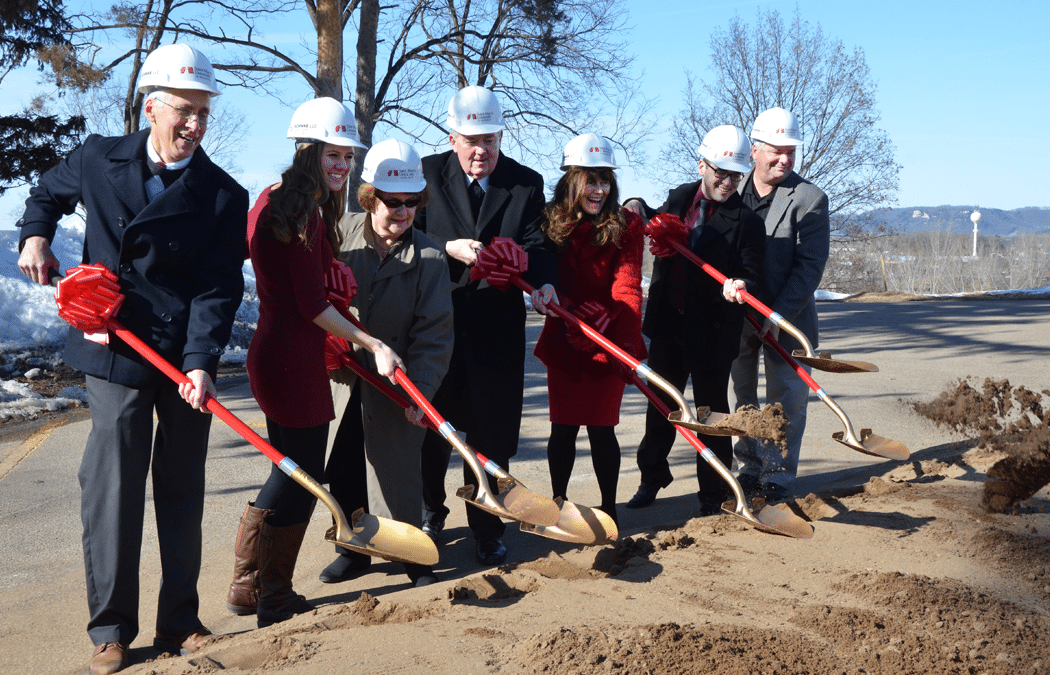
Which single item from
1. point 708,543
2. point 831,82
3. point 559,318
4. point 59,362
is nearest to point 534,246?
point 559,318

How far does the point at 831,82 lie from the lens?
1187 inches

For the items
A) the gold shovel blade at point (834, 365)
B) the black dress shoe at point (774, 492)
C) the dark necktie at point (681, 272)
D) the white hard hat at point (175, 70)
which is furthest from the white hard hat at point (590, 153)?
the black dress shoe at point (774, 492)

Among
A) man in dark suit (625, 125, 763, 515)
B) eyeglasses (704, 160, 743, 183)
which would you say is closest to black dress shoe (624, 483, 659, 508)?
man in dark suit (625, 125, 763, 515)

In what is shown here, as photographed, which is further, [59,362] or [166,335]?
[59,362]

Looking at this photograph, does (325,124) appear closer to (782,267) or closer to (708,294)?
(708,294)

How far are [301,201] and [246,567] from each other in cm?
159

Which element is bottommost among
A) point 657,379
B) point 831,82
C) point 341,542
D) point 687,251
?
point 341,542

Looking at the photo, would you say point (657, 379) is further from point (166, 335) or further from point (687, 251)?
point (166, 335)

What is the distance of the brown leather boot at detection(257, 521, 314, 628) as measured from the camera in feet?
11.6

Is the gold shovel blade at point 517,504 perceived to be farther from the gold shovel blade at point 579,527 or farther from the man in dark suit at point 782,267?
the man in dark suit at point 782,267

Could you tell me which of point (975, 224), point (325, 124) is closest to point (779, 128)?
point (325, 124)

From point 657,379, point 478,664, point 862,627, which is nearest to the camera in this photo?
point 478,664

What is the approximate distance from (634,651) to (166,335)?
2.04 metres

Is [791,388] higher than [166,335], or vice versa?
Result: [166,335]
